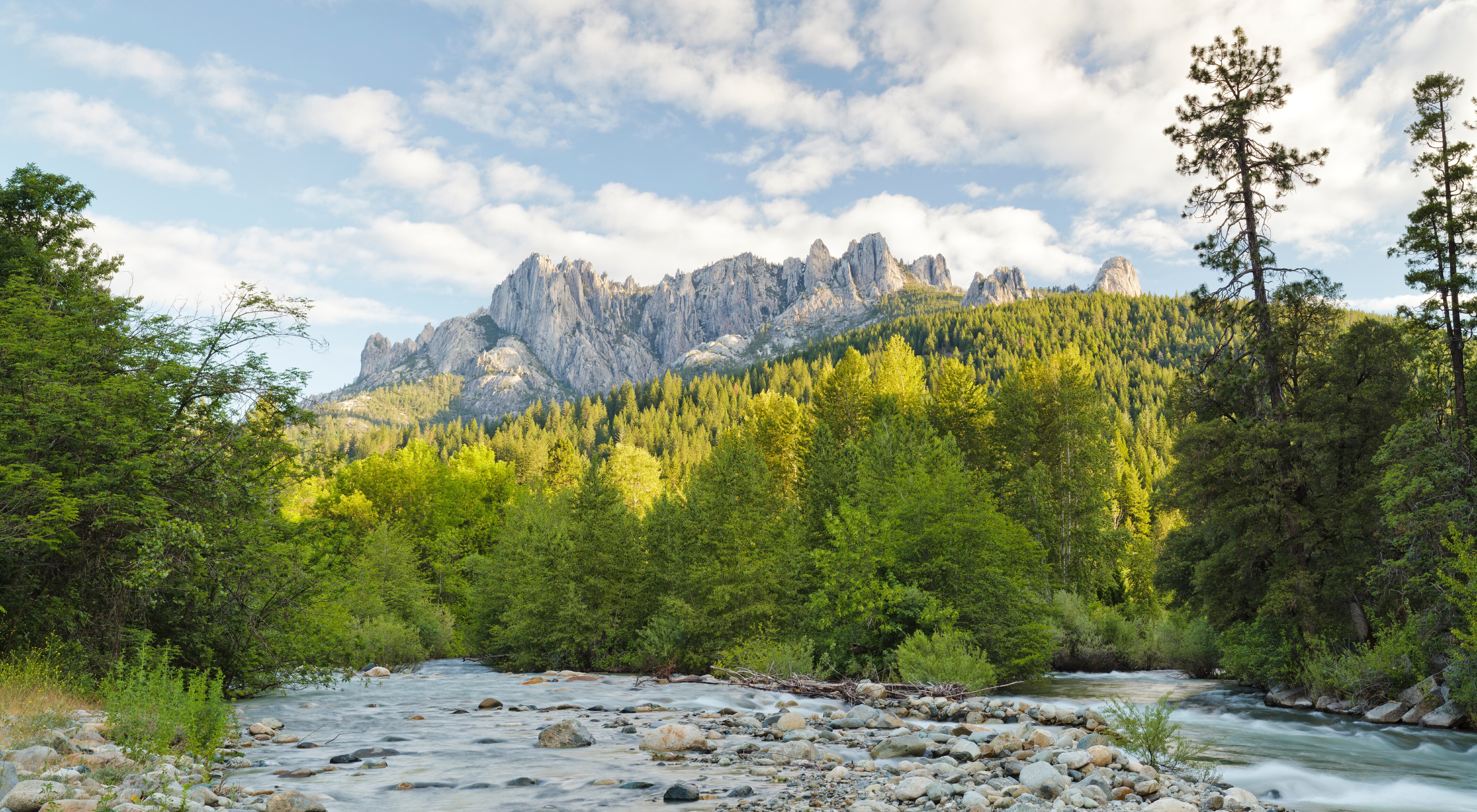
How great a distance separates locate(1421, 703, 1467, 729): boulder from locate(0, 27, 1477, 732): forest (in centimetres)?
75

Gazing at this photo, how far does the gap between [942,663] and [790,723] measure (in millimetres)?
7189

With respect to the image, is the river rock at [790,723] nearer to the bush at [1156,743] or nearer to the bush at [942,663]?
the bush at [1156,743]

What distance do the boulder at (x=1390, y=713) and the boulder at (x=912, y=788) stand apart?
15.3 meters

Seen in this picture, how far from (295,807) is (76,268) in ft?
76.3

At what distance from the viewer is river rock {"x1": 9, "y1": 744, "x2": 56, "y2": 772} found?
7.84 metres

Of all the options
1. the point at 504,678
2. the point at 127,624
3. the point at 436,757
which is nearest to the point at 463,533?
the point at 504,678

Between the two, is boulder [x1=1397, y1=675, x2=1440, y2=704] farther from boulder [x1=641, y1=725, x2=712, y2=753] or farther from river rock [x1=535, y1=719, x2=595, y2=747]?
river rock [x1=535, y1=719, x2=595, y2=747]

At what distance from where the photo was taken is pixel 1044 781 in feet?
30.6

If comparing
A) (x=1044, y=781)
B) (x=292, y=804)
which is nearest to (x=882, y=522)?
(x=1044, y=781)

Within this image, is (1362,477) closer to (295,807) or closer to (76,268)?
(295,807)

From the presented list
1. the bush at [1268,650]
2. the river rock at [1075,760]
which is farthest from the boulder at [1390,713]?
the river rock at [1075,760]

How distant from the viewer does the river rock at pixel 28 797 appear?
6434 millimetres

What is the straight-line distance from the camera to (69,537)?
44.4 feet

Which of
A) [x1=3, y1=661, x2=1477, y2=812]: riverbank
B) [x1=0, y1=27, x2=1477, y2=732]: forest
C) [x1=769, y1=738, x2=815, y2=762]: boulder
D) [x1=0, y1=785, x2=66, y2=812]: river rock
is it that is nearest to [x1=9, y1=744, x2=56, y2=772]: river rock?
[x1=3, y1=661, x2=1477, y2=812]: riverbank
